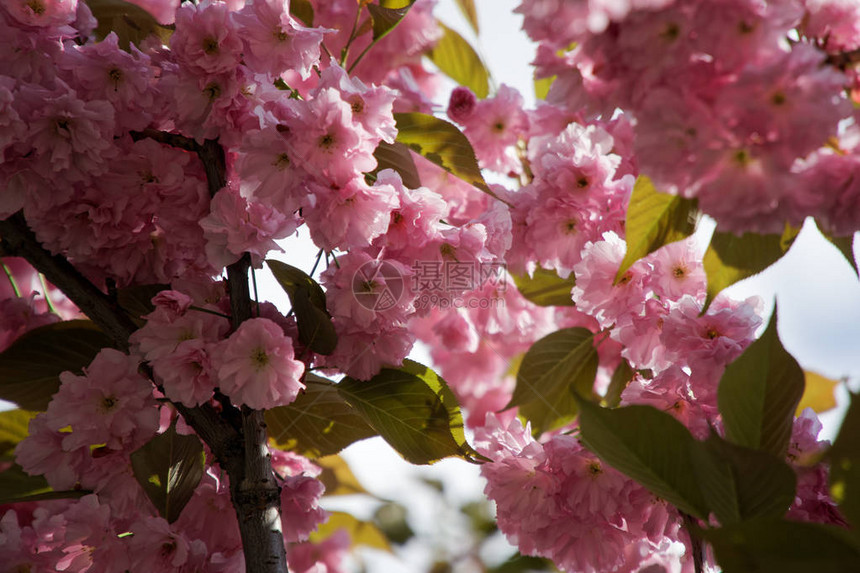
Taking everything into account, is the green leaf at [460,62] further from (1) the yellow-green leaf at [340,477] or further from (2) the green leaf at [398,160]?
(1) the yellow-green leaf at [340,477]

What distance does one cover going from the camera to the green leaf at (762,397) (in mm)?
735

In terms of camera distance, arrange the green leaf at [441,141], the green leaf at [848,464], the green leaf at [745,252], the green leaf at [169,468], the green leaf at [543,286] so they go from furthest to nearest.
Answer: the green leaf at [543,286]
the green leaf at [441,141]
the green leaf at [169,468]
the green leaf at [745,252]
the green leaf at [848,464]

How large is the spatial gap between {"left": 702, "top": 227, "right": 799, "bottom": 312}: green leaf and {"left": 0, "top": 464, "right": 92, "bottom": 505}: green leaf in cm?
81

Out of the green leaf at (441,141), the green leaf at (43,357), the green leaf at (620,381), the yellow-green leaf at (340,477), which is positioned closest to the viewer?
the green leaf at (43,357)

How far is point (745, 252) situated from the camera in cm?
84

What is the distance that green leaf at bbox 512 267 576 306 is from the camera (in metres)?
1.41

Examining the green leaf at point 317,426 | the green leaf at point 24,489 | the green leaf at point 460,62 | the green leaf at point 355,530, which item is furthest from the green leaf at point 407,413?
the green leaf at point 460,62

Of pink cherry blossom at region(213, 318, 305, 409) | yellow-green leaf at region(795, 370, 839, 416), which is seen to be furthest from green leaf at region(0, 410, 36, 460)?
yellow-green leaf at region(795, 370, 839, 416)

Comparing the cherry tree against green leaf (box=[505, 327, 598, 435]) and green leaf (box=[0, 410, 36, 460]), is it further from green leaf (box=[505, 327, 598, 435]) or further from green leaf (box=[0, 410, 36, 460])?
green leaf (box=[505, 327, 598, 435])

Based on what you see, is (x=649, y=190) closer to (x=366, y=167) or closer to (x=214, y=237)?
(x=366, y=167)

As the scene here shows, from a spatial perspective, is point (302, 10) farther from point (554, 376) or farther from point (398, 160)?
point (554, 376)

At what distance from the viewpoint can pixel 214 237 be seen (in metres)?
0.90

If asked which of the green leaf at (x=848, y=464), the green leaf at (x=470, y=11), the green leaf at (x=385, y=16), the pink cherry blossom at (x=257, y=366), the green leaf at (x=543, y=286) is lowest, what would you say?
the green leaf at (x=848, y=464)

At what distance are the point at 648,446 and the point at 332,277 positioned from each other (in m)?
0.44
